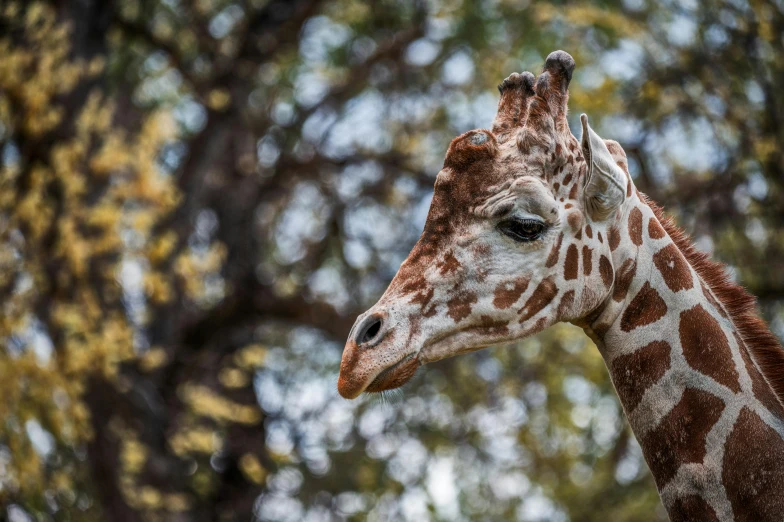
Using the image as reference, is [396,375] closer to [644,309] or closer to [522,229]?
[522,229]

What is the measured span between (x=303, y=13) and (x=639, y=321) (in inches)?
402

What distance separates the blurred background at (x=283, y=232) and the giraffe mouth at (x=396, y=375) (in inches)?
215

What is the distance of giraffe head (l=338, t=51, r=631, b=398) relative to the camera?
3.84m

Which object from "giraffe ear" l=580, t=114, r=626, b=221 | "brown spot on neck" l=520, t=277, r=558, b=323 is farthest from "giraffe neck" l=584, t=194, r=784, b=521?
"brown spot on neck" l=520, t=277, r=558, b=323

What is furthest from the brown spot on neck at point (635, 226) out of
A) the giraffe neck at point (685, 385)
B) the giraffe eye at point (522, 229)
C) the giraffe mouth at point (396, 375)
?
the giraffe mouth at point (396, 375)

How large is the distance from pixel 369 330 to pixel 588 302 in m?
0.84

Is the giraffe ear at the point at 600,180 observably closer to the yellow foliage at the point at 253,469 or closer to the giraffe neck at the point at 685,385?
the giraffe neck at the point at 685,385

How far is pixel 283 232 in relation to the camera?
15.9 meters

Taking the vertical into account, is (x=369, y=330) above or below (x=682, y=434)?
above

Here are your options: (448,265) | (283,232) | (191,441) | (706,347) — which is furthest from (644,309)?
(283,232)

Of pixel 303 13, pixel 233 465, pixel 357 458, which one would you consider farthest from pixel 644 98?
pixel 233 465

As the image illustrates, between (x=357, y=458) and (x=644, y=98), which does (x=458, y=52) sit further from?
(x=357, y=458)

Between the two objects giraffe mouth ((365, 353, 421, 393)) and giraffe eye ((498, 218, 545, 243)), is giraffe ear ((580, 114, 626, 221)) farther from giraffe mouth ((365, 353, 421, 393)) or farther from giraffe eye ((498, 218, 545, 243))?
giraffe mouth ((365, 353, 421, 393))

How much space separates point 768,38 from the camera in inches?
362
